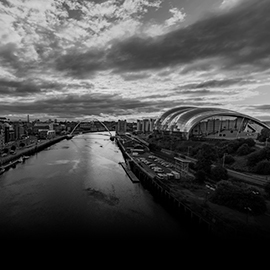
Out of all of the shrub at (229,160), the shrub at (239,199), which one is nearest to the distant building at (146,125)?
the shrub at (229,160)

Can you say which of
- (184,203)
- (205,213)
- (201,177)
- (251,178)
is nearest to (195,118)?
(251,178)

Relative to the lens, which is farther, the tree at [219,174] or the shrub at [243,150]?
the shrub at [243,150]

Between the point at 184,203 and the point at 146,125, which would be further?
the point at 146,125

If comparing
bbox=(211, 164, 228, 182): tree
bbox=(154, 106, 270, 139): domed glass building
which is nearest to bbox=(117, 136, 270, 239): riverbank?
bbox=(211, 164, 228, 182): tree

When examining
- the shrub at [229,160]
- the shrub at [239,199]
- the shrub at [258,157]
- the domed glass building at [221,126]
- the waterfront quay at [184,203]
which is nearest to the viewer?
the waterfront quay at [184,203]

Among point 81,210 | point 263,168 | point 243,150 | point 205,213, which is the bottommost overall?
point 81,210

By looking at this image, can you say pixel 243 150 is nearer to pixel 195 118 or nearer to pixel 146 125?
pixel 195 118

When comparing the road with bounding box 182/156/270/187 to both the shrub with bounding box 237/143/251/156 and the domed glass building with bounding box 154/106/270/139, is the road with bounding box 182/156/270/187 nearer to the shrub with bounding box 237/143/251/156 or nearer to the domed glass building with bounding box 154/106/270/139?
the shrub with bounding box 237/143/251/156

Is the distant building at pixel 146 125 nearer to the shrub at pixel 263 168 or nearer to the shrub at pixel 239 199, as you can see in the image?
the shrub at pixel 263 168
